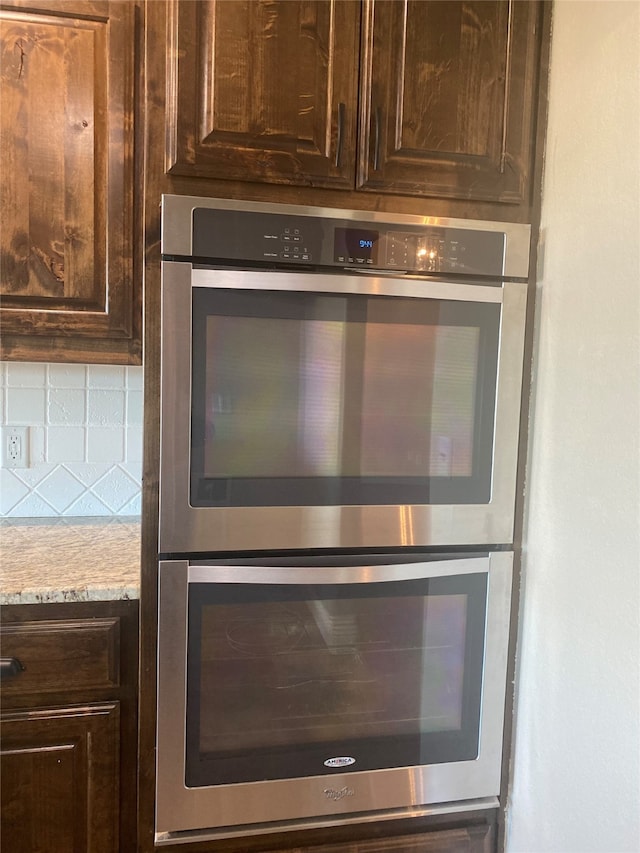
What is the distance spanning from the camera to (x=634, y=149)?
935 millimetres

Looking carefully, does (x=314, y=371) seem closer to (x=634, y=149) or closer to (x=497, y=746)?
(x=634, y=149)

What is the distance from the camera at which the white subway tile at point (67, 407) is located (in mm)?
1643

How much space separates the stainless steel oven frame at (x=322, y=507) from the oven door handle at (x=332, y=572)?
4 cm

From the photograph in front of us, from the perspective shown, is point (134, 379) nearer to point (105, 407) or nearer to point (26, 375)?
point (105, 407)

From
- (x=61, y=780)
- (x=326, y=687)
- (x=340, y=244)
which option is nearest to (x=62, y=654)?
(x=61, y=780)

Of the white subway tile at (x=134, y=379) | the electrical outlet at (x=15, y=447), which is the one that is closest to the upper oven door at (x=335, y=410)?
the white subway tile at (x=134, y=379)

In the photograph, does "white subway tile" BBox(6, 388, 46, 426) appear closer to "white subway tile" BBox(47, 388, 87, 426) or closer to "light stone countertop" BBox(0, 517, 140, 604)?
"white subway tile" BBox(47, 388, 87, 426)

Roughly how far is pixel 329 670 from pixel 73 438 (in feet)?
Result: 3.15

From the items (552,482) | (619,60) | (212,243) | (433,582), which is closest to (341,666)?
(433,582)

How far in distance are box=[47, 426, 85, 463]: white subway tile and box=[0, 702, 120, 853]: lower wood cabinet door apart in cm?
71

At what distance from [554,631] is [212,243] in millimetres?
951

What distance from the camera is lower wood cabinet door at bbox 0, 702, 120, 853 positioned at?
3.70 ft

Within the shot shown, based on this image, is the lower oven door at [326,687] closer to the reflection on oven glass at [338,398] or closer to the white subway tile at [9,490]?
the reflection on oven glass at [338,398]

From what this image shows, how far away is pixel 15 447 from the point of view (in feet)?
5.35
